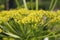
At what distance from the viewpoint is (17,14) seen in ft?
5.59

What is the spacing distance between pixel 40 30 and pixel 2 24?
0.95 ft

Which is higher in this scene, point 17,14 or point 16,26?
point 17,14

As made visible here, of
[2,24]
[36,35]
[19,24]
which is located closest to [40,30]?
[36,35]

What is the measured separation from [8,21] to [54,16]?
355 mm

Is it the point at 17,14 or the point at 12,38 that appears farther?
the point at 12,38

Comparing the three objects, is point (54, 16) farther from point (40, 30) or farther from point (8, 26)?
point (8, 26)

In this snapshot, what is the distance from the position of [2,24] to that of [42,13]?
31cm

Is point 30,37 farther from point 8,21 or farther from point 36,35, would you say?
point 8,21

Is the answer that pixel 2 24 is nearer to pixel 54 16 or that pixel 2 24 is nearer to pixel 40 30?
pixel 40 30

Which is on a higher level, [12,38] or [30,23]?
[30,23]

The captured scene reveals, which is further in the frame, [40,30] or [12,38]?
[12,38]

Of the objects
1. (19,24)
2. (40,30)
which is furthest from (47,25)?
(19,24)

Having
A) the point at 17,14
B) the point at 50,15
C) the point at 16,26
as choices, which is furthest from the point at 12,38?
the point at 50,15

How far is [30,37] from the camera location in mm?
1789
